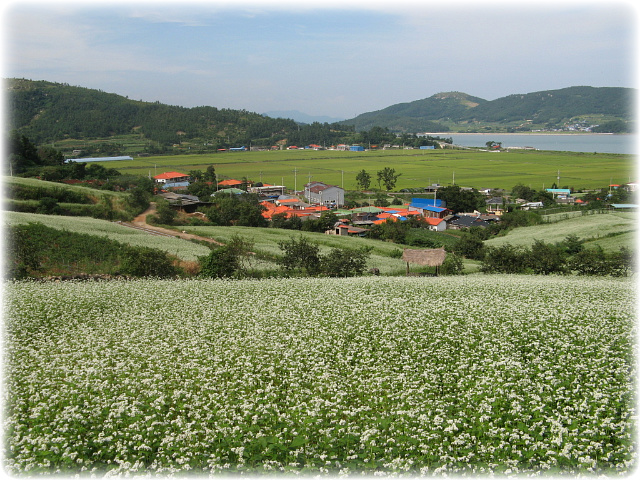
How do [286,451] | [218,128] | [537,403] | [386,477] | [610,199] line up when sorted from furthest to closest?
[218,128] < [610,199] < [537,403] < [286,451] < [386,477]

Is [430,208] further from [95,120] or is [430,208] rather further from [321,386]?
[95,120]

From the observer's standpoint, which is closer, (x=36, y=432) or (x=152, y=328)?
(x=36, y=432)

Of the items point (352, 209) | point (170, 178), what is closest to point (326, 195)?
point (352, 209)

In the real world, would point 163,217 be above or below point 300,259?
above

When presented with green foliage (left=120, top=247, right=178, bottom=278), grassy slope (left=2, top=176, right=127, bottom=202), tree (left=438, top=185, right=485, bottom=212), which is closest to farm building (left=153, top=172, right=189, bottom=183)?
grassy slope (left=2, top=176, right=127, bottom=202)

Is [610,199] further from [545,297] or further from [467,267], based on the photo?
[545,297]

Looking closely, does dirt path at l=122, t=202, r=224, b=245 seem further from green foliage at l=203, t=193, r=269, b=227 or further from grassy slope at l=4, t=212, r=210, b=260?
green foliage at l=203, t=193, r=269, b=227

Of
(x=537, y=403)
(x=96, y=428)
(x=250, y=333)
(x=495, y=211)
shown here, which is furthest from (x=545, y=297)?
(x=495, y=211)
